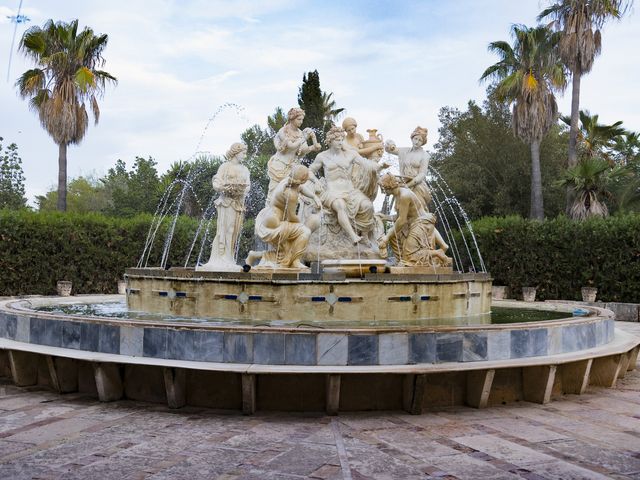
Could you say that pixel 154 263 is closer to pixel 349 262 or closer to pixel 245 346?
pixel 349 262

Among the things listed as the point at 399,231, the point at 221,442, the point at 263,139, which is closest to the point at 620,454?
the point at 221,442

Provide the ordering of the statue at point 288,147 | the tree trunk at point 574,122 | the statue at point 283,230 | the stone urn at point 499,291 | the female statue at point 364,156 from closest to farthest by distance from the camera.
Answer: the statue at point 283,230, the female statue at point 364,156, the statue at point 288,147, the stone urn at point 499,291, the tree trunk at point 574,122

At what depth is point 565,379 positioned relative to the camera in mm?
7461

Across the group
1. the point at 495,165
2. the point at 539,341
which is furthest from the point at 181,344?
the point at 495,165

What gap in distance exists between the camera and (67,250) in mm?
19672

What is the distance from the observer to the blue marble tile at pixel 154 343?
253 inches

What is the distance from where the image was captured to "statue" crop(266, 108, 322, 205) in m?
11.8

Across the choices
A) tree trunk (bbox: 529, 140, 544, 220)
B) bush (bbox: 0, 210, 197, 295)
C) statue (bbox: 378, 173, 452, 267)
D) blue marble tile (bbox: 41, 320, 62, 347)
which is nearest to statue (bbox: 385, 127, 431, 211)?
statue (bbox: 378, 173, 452, 267)

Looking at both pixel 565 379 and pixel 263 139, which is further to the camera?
pixel 263 139

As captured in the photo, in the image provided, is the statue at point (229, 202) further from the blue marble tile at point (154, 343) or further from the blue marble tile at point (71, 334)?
the blue marble tile at point (154, 343)

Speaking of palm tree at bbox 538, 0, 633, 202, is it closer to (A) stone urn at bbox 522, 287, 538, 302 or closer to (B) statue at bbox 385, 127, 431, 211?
(A) stone urn at bbox 522, 287, 538, 302

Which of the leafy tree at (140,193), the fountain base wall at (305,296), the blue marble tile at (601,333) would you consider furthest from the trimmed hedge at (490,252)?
the leafy tree at (140,193)

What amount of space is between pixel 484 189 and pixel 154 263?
57.6 ft

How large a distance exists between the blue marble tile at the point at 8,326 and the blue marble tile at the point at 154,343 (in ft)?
7.04
